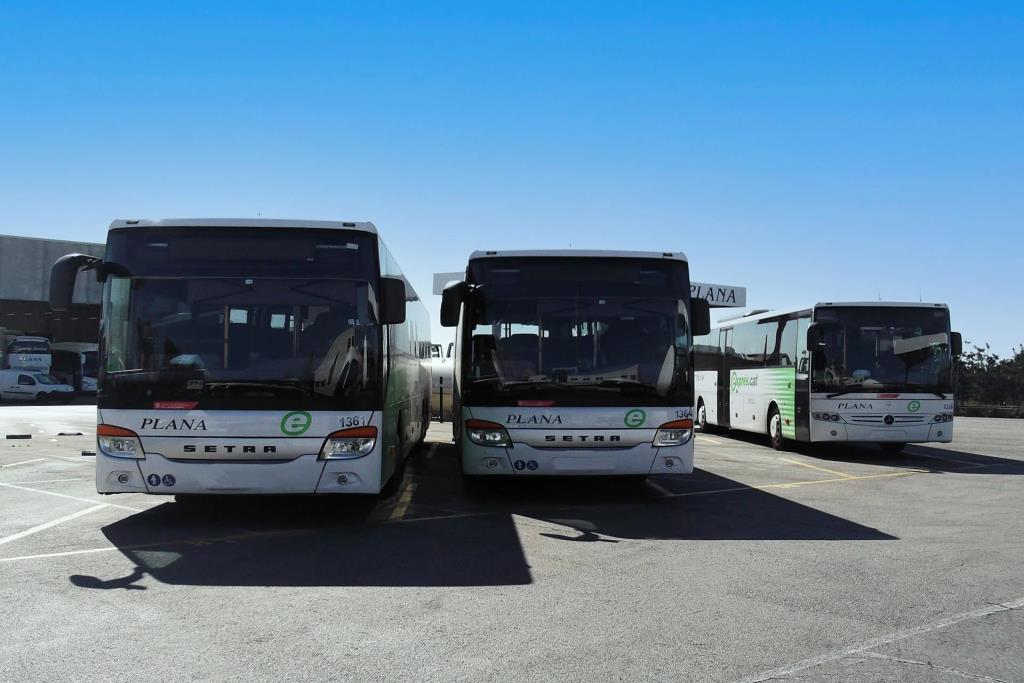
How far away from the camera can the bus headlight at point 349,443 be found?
8492mm

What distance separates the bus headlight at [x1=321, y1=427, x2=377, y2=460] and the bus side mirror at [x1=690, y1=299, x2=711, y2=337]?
13.7ft

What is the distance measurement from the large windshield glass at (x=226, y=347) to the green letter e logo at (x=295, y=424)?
87 mm

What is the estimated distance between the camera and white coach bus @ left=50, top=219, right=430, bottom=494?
8.37 metres

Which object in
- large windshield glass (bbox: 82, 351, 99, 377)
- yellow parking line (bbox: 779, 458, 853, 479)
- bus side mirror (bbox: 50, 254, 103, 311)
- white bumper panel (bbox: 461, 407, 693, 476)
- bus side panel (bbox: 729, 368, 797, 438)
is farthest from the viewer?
large windshield glass (bbox: 82, 351, 99, 377)

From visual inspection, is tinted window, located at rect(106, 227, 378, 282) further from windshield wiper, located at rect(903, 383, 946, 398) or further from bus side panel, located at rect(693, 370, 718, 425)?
bus side panel, located at rect(693, 370, 718, 425)

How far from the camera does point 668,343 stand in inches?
415

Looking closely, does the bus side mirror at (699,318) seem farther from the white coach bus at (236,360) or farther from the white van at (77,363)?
the white van at (77,363)

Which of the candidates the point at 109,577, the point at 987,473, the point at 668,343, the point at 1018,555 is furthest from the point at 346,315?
the point at 987,473

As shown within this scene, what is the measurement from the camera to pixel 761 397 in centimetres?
2062

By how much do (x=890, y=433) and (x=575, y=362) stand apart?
9386 millimetres

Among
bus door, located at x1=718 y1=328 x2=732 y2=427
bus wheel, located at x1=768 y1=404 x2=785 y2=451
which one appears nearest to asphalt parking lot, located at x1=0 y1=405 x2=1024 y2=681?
bus wheel, located at x1=768 y1=404 x2=785 y2=451

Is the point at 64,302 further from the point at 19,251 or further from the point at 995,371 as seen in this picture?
the point at 995,371

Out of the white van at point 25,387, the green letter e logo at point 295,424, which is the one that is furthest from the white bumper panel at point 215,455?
the white van at point 25,387

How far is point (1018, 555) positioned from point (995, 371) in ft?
216
